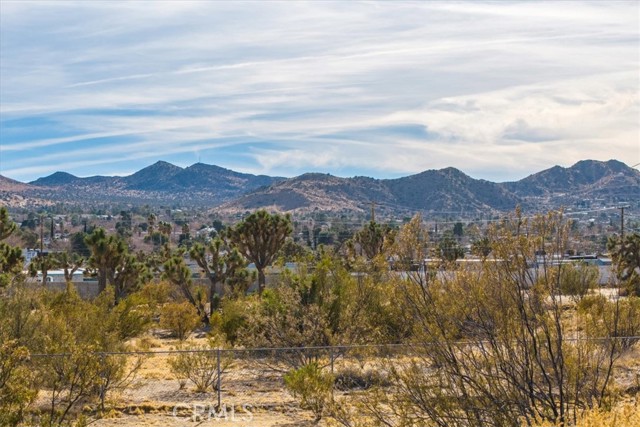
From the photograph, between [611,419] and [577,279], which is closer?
[611,419]

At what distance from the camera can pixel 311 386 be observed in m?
16.3

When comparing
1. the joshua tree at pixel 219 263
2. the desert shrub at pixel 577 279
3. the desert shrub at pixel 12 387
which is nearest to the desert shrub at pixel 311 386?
the desert shrub at pixel 12 387

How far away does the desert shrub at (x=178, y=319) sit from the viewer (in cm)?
3291

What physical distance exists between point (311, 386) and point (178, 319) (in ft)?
57.5

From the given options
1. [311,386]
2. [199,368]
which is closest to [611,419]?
[311,386]

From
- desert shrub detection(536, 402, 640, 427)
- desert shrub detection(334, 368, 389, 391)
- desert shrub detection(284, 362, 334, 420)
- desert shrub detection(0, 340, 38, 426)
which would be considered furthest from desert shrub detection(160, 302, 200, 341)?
desert shrub detection(536, 402, 640, 427)

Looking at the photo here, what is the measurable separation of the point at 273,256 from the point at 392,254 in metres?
27.1

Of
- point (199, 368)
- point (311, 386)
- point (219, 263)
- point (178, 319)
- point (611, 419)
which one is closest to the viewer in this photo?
point (611, 419)

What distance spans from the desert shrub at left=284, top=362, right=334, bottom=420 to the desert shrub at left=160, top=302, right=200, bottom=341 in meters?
16.5

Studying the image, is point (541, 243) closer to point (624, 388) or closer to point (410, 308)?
point (410, 308)

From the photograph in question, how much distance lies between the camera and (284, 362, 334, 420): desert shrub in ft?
53.1

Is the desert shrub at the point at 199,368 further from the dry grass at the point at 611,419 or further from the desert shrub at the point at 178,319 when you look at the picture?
the desert shrub at the point at 178,319

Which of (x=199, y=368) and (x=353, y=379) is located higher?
(x=199, y=368)

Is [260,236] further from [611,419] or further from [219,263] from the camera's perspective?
[611,419]
